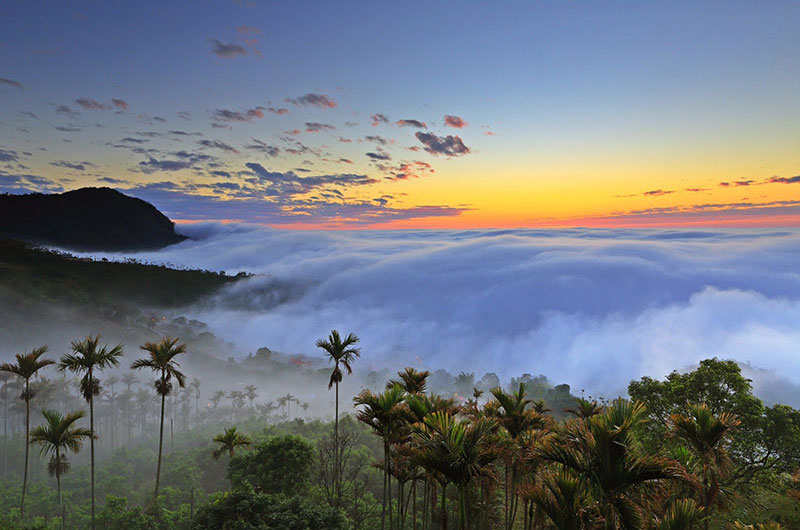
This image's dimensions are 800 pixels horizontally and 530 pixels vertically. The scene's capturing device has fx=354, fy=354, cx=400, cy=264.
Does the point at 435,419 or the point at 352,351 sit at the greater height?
the point at 435,419

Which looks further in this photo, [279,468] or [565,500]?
[279,468]

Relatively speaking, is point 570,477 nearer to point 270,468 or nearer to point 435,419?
point 435,419

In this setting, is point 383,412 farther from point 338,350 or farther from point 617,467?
point 338,350

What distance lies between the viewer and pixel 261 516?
19750 mm

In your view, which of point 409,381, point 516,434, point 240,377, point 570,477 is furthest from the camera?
point 240,377

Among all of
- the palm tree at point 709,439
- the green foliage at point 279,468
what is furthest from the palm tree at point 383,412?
the green foliage at point 279,468

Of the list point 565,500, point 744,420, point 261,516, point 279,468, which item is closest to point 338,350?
point 279,468

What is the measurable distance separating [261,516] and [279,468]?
10.8 meters

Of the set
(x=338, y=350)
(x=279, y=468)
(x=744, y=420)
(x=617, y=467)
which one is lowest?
(x=279, y=468)

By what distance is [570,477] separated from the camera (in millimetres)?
8086

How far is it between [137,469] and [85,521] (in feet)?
105

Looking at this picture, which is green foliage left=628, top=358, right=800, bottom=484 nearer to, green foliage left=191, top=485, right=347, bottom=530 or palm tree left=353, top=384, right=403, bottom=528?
palm tree left=353, top=384, right=403, bottom=528

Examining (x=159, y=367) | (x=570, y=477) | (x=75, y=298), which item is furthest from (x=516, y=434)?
(x=75, y=298)

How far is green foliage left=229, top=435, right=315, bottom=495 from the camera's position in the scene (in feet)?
96.7
